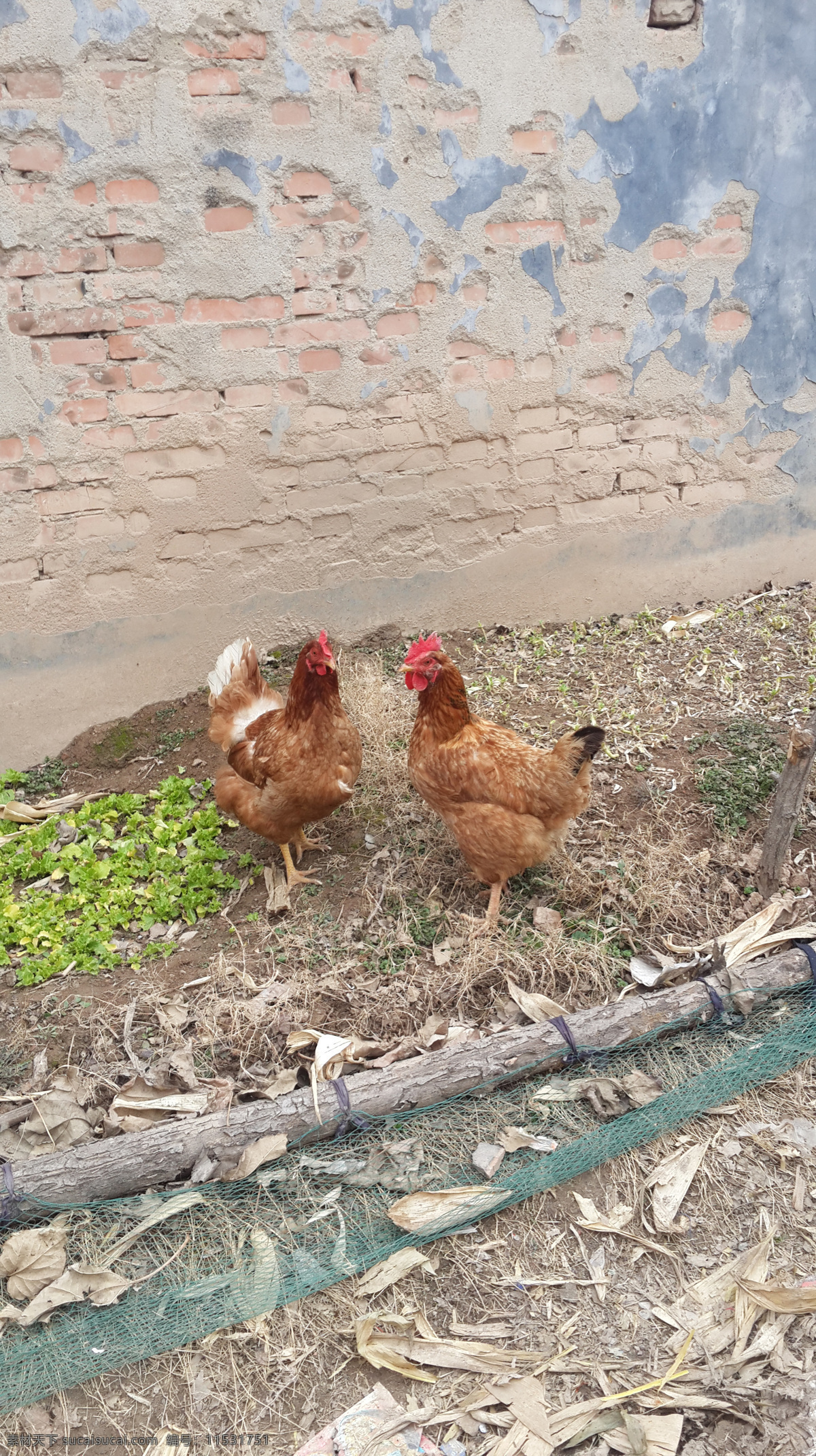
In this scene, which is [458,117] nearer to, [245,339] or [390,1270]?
[245,339]

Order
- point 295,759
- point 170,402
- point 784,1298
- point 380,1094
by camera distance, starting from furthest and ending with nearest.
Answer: point 170,402 → point 295,759 → point 380,1094 → point 784,1298

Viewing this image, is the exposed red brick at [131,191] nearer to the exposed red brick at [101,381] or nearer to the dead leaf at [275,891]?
the exposed red brick at [101,381]

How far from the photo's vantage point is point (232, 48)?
438 centimetres

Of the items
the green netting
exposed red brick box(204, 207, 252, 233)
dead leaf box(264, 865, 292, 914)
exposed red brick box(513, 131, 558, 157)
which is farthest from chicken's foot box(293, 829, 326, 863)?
exposed red brick box(513, 131, 558, 157)

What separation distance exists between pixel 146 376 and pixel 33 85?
49.4 inches

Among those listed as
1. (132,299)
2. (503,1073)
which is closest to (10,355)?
(132,299)

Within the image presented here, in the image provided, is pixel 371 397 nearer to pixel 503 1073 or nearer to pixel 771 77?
pixel 771 77

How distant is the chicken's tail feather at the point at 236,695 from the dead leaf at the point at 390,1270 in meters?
2.29

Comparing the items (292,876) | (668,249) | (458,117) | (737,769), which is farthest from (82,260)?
(737,769)

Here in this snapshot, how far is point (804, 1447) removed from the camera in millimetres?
2266

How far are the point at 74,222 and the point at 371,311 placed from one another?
58.4 inches

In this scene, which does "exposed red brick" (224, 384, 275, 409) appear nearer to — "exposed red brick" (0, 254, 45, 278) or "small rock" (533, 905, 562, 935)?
"exposed red brick" (0, 254, 45, 278)

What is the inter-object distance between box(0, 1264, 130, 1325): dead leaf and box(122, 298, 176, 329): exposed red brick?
4.02 m

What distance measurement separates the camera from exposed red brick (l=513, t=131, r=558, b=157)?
4.92m
